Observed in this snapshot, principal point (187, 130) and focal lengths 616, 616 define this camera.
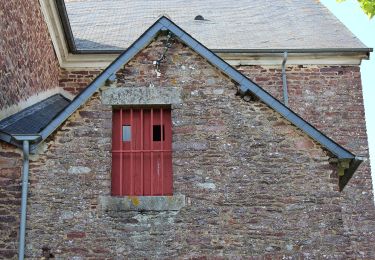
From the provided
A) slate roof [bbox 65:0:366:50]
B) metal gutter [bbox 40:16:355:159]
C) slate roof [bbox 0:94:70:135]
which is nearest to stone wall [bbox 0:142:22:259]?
slate roof [bbox 0:94:70:135]

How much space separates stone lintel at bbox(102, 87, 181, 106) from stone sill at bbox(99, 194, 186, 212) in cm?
128

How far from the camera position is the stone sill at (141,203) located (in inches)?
296

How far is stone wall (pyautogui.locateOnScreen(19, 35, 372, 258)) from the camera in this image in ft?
24.2

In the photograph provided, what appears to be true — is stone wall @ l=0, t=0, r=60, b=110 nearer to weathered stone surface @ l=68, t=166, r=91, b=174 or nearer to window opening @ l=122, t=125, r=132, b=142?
weathered stone surface @ l=68, t=166, r=91, b=174

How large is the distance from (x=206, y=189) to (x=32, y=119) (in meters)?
2.86

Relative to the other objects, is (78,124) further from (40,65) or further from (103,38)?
(103,38)

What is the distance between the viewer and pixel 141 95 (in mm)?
8125

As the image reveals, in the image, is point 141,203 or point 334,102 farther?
point 334,102

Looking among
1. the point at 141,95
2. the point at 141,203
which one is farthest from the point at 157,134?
the point at 141,203

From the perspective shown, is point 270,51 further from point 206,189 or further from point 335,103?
point 206,189

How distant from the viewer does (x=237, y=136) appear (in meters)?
7.89

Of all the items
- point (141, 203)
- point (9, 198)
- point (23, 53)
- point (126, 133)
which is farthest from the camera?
point (23, 53)

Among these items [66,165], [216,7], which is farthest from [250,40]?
[66,165]

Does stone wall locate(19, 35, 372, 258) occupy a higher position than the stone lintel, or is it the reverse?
the stone lintel
